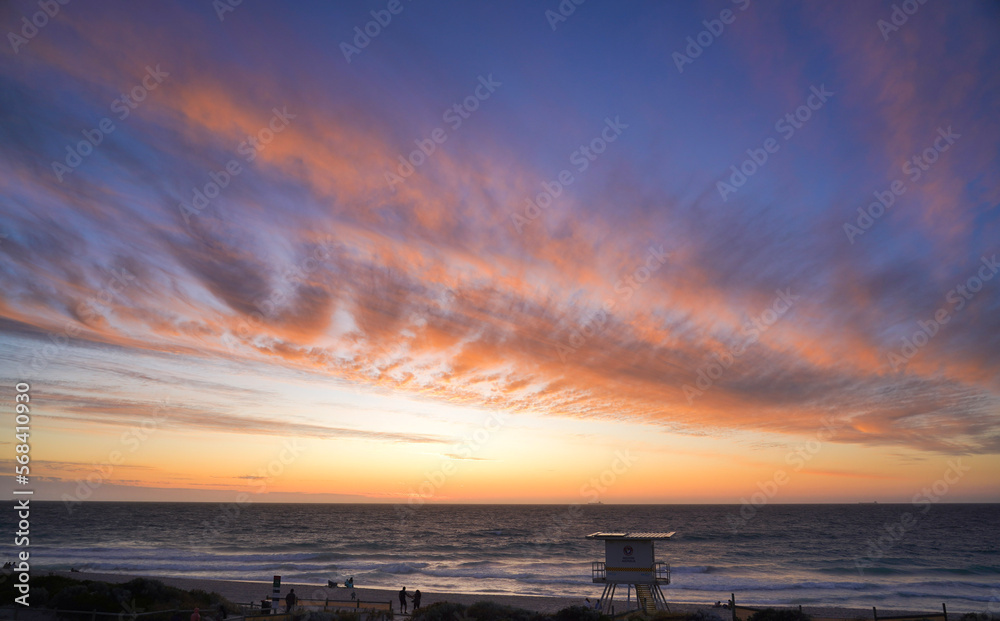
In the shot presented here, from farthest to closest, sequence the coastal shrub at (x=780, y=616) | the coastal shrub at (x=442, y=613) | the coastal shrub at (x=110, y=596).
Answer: the coastal shrub at (x=780, y=616), the coastal shrub at (x=442, y=613), the coastal shrub at (x=110, y=596)

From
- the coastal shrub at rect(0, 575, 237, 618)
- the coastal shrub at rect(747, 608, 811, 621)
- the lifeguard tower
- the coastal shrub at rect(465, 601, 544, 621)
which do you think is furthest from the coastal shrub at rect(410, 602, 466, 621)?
the coastal shrub at rect(747, 608, 811, 621)

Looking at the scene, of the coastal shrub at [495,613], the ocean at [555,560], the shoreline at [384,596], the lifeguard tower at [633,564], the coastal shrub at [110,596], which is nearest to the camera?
the coastal shrub at [495,613]

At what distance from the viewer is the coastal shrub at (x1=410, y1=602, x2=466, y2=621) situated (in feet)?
69.3

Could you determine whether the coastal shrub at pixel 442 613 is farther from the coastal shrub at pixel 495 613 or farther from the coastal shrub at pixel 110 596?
the coastal shrub at pixel 110 596

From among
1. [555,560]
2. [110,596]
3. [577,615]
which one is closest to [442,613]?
[577,615]

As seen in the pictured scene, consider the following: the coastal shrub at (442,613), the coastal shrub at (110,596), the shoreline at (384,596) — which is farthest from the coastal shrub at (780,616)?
the coastal shrub at (110,596)

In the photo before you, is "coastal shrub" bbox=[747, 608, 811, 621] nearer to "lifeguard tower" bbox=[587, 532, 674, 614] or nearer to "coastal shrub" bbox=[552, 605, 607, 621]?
"lifeguard tower" bbox=[587, 532, 674, 614]

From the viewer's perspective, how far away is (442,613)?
2159 cm

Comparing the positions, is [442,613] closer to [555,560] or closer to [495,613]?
[495,613]

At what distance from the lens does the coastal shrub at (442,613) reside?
69.3 feet

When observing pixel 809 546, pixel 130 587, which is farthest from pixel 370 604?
pixel 809 546

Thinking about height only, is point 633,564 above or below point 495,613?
above

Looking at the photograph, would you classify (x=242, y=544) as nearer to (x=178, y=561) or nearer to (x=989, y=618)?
(x=178, y=561)

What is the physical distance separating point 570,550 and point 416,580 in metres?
25.9
